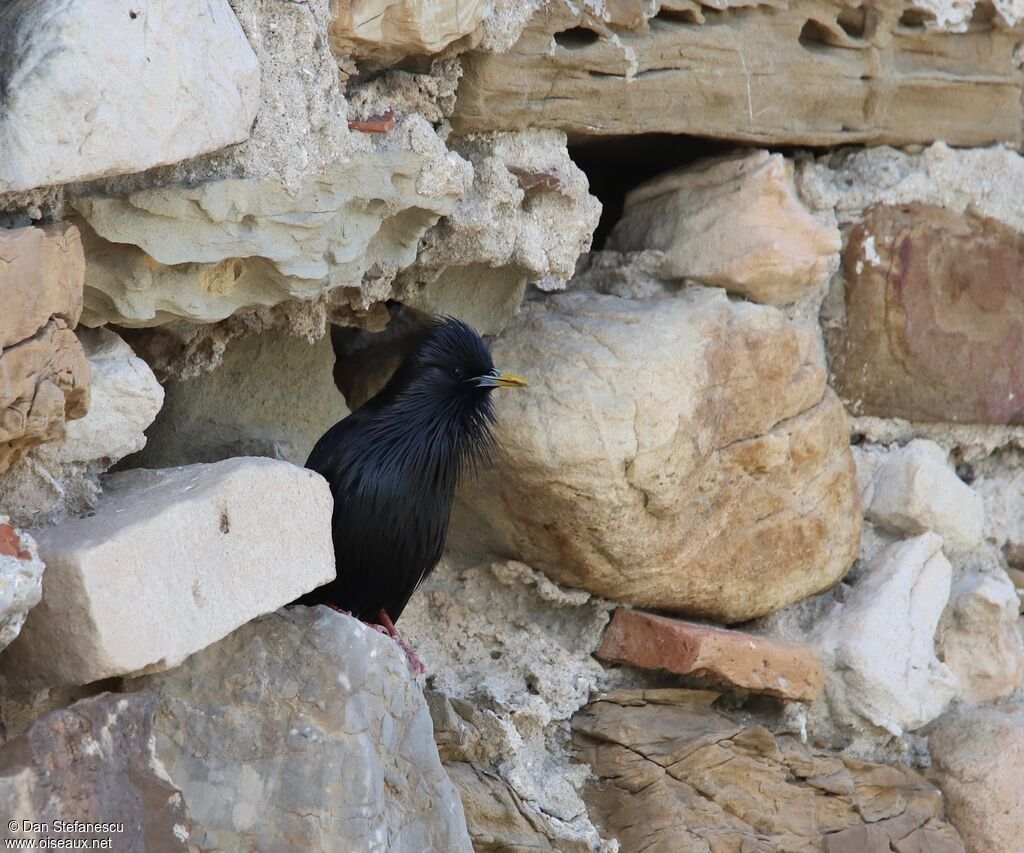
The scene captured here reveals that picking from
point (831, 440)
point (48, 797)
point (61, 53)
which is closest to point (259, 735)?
point (48, 797)

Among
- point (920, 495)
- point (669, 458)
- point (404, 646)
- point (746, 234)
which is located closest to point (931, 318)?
point (920, 495)

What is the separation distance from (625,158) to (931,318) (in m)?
0.73

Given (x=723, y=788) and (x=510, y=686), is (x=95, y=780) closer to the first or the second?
(x=510, y=686)

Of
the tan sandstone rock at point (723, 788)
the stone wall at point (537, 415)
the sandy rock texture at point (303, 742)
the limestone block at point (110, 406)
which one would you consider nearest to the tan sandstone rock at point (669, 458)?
the stone wall at point (537, 415)

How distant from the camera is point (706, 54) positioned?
2465 millimetres

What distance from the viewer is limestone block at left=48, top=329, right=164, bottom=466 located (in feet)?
5.27

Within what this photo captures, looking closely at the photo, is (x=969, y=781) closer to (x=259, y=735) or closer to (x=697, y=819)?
(x=697, y=819)

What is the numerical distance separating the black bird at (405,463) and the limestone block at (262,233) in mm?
275

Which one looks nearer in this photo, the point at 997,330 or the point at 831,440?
the point at 831,440

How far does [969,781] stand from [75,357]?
196 cm

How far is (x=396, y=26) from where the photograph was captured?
6.25ft

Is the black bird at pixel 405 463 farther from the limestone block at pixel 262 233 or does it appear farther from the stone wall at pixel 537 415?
the limestone block at pixel 262 233

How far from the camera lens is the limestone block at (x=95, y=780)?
133 cm

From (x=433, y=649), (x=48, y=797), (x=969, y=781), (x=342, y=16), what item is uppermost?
(x=342, y=16)
